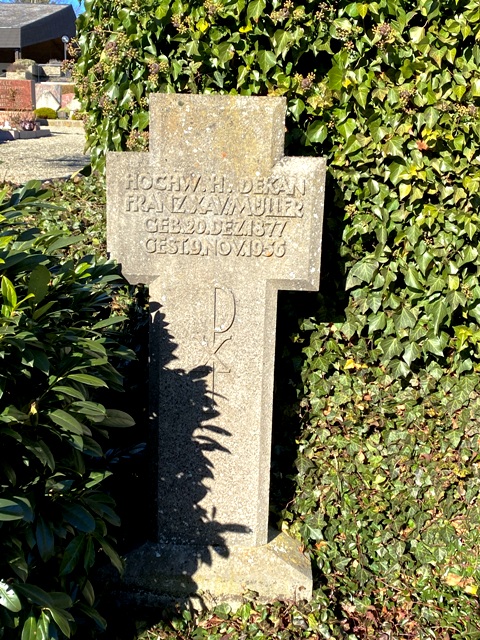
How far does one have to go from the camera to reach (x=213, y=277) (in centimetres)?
281

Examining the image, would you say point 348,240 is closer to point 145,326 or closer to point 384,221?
point 384,221

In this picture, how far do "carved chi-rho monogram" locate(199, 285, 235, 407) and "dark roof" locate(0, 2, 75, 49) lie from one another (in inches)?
1484

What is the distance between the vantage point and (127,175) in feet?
8.89

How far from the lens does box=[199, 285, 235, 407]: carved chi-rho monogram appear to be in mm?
2832

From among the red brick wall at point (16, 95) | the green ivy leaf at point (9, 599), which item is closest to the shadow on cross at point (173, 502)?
the green ivy leaf at point (9, 599)

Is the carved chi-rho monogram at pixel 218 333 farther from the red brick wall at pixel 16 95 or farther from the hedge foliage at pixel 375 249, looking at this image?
the red brick wall at pixel 16 95

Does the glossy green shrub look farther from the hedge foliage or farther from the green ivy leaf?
the hedge foliage

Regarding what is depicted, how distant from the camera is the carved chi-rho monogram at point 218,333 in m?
2.83

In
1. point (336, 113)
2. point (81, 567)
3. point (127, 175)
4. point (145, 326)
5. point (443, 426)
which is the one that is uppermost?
point (336, 113)

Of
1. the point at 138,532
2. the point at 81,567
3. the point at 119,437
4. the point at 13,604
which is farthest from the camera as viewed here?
the point at 119,437

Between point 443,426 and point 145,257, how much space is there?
5.38 ft

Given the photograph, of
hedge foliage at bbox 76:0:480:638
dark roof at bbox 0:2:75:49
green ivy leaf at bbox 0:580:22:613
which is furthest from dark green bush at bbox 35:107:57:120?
green ivy leaf at bbox 0:580:22:613

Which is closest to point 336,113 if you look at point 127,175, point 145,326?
point 127,175

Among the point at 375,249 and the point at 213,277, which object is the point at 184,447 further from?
the point at 375,249
